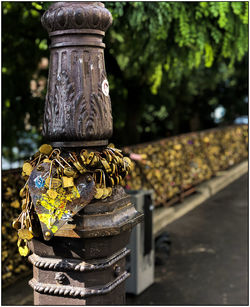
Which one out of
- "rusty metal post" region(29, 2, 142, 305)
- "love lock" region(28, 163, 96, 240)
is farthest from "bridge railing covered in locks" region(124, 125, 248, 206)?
"love lock" region(28, 163, 96, 240)

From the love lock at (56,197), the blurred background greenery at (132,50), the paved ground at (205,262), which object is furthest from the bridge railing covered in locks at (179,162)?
the love lock at (56,197)

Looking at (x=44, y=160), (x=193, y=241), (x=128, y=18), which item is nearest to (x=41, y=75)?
(x=128, y=18)

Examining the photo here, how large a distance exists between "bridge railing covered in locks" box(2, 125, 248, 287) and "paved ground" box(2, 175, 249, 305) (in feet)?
1.67

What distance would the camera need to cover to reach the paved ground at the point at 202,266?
5805mm

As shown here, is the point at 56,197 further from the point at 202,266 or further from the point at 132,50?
the point at 132,50

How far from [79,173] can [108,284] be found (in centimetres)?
62

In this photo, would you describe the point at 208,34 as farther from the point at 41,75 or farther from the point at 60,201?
the point at 60,201

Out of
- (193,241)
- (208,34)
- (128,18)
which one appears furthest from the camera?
(193,241)

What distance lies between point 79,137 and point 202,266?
505 centimetres

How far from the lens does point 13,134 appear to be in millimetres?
8906

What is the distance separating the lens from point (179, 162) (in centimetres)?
1146

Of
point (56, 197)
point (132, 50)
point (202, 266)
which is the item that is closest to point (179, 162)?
point (132, 50)

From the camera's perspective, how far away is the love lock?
234 cm

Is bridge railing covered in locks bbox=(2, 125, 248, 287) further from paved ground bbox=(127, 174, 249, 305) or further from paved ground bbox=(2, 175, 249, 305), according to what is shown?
paved ground bbox=(127, 174, 249, 305)
